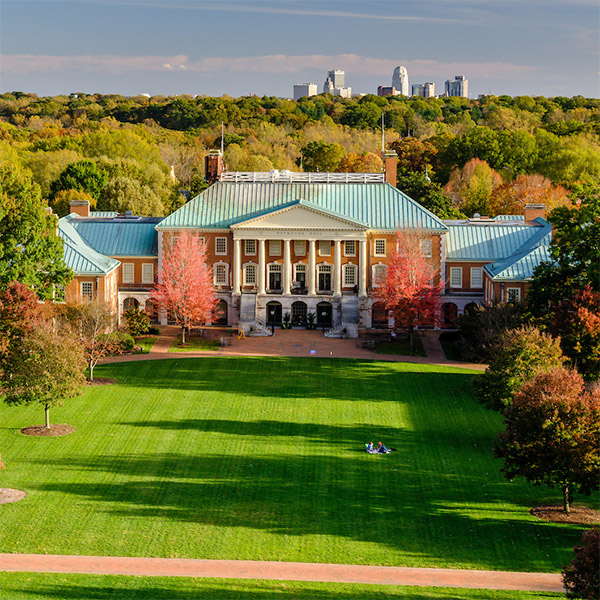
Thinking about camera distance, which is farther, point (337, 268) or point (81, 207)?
point (81, 207)

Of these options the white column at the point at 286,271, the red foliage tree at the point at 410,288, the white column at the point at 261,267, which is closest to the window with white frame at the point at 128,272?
the white column at the point at 261,267

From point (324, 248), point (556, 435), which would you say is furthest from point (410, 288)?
point (556, 435)

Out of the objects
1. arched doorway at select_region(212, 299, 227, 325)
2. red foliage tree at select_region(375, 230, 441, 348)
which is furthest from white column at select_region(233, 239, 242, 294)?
red foliage tree at select_region(375, 230, 441, 348)

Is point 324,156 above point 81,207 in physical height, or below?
above

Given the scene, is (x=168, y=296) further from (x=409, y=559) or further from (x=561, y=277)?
(x=409, y=559)

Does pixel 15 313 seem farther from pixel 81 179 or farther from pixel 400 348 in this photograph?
pixel 81 179

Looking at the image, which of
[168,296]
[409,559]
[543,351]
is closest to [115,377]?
[168,296]
